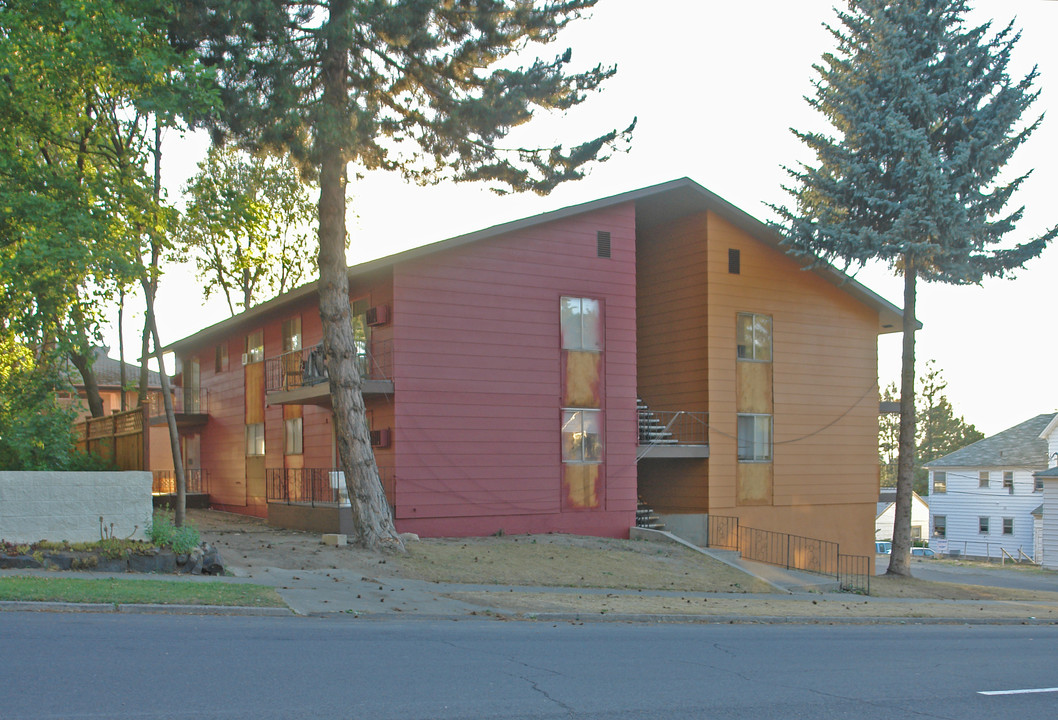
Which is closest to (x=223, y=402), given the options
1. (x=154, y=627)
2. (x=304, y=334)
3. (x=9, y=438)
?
(x=304, y=334)

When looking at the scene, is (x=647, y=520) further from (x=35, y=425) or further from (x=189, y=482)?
(x=189, y=482)

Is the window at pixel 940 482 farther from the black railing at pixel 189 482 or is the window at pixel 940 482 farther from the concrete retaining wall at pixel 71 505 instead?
the concrete retaining wall at pixel 71 505

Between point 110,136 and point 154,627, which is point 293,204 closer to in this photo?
point 110,136

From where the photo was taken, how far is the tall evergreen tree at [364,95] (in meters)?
17.7

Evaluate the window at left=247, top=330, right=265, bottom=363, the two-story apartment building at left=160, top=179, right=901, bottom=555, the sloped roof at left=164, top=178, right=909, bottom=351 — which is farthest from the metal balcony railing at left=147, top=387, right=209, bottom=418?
the sloped roof at left=164, top=178, right=909, bottom=351

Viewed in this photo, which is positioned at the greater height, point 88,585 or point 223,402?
point 223,402

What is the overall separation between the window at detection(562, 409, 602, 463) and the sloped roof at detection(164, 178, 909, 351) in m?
5.00

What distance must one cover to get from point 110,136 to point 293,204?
22.2 m

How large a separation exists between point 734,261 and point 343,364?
1275cm

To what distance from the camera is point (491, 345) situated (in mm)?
23500

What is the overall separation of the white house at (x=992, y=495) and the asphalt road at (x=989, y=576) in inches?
326

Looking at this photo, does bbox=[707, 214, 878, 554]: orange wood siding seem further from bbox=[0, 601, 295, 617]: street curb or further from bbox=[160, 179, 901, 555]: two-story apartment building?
bbox=[0, 601, 295, 617]: street curb

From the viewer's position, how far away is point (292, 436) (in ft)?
93.6

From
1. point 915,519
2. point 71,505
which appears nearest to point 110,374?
point 71,505
